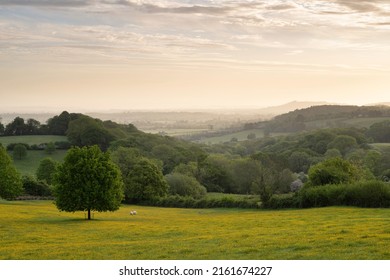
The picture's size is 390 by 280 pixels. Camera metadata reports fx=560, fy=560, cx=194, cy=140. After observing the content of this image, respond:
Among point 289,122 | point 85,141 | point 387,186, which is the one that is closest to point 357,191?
point 387,186

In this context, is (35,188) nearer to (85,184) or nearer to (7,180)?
(7,180)

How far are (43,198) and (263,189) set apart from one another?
26465 millimetres

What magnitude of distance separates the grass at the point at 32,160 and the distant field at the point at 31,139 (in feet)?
6.44

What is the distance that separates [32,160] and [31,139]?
4764 mm

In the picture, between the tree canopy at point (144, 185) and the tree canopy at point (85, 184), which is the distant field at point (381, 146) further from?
the tree canopy at point (85, 184)

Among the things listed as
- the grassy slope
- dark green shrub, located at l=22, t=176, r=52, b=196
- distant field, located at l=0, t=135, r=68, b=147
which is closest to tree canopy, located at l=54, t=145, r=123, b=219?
dark green shrub, located at l=22, t=176, r=52, b=196

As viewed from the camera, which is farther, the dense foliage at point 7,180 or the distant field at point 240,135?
the distant field at point 240,135

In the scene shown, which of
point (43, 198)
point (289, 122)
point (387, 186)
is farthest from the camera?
point (289, 122)

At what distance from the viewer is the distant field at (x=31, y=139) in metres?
86.8

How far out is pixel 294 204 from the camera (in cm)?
4644

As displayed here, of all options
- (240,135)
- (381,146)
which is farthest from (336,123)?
(240,135)

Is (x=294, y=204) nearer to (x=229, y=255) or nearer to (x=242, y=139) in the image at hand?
(x=229, y=255)

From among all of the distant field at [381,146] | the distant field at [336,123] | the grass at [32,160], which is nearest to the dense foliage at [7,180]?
the grass at [32,160]

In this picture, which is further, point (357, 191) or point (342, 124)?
point (342, 124)
